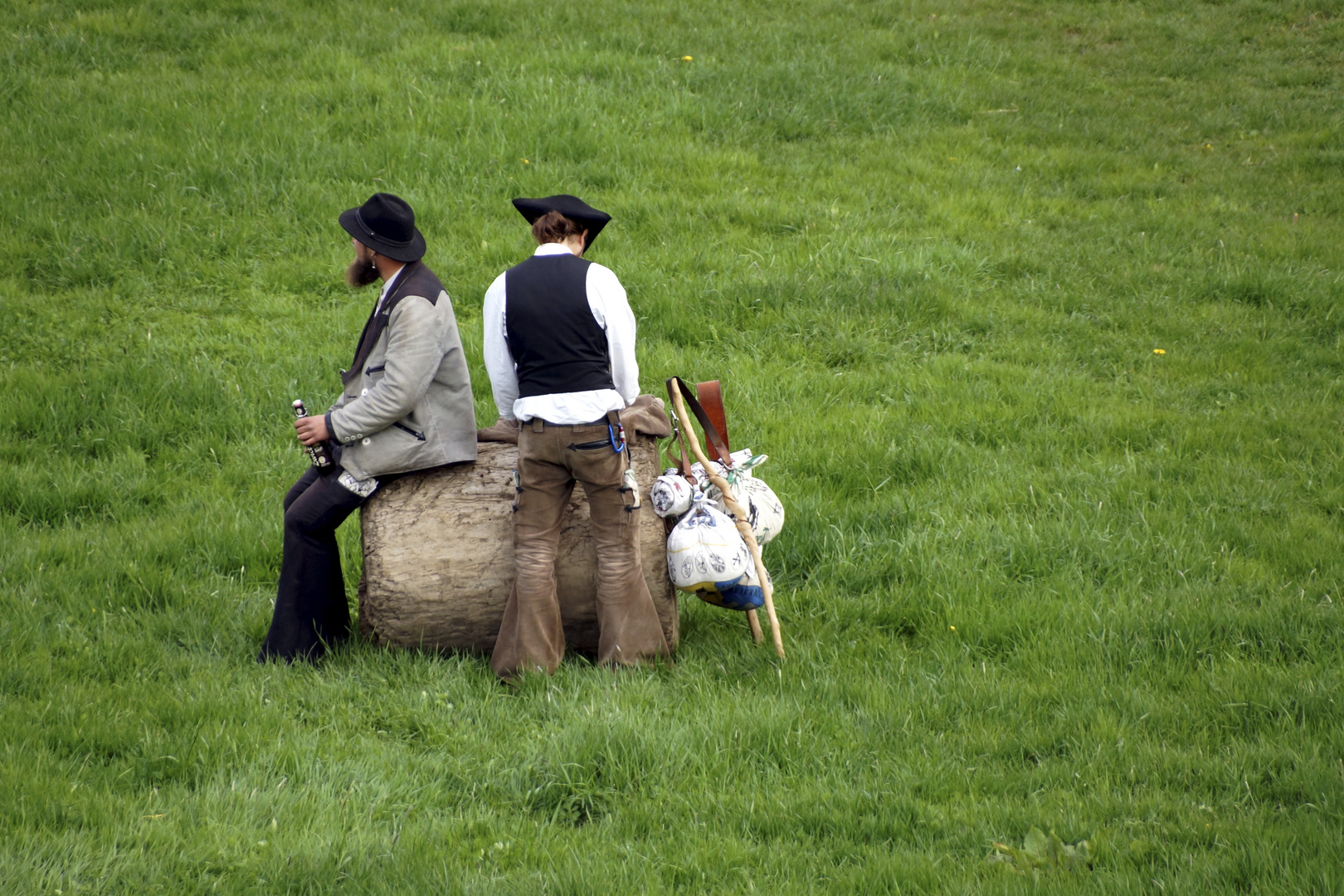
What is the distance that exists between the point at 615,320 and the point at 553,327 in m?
0.29

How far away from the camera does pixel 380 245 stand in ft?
16.8

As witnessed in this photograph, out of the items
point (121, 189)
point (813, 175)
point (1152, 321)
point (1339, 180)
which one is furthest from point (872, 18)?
point (121, 189)

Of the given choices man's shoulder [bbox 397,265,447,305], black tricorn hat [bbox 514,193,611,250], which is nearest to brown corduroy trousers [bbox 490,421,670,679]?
man's shoulder [bbox 397,265,447,305]

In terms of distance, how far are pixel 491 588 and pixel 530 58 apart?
9.13m

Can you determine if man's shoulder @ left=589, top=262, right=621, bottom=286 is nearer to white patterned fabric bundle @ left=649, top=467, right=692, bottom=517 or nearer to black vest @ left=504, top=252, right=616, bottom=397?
black vest @ left=504, top=252, right=616, bottom=397

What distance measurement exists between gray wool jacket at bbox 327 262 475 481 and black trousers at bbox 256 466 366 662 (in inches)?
8.0

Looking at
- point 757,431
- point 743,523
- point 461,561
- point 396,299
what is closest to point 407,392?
point 396,299

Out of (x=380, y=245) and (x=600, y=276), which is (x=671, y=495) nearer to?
(x=600, y=276)

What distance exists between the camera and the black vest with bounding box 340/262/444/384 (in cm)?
516

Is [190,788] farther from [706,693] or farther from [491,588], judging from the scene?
[706,693]

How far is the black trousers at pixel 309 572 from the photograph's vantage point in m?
5.30

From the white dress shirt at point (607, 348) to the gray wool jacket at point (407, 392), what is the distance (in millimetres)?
263

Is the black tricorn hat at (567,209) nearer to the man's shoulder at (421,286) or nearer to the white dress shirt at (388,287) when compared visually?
the man's shoulder at (421,286)

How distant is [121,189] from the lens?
10.3 metres
